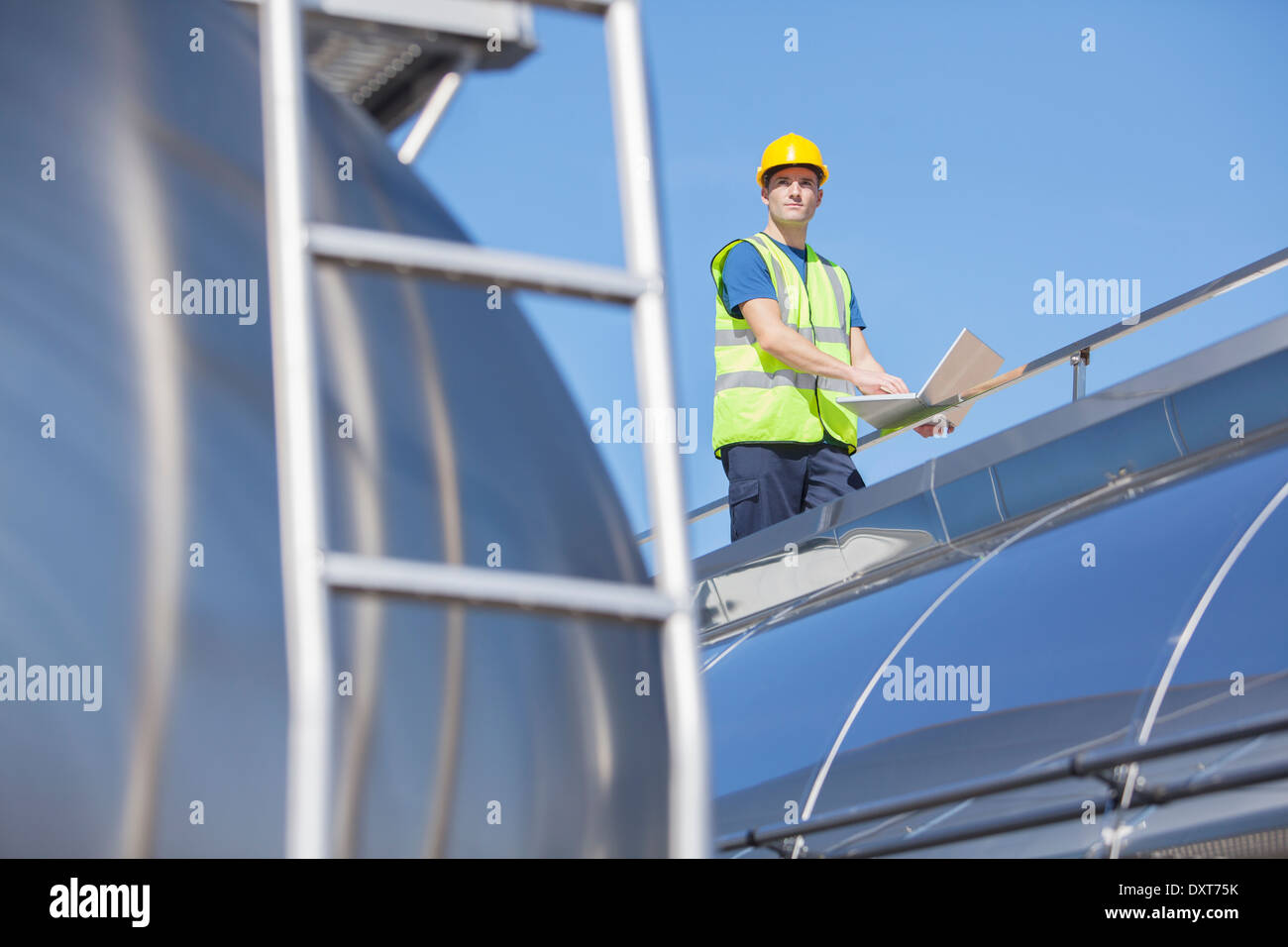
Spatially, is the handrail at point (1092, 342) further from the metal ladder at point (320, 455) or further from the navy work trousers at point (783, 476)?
the metal ladder at point (320, 455)

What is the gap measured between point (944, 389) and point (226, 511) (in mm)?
4184

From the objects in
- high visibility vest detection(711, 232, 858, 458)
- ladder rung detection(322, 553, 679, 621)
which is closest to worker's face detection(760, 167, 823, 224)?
high visibility vest detection(711, 232, 858, 458)

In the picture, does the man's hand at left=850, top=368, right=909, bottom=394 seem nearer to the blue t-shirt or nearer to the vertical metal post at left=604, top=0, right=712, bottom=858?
the blue t-shirt

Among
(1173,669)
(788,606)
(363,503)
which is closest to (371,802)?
(363,503)

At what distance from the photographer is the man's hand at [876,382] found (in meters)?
6.26

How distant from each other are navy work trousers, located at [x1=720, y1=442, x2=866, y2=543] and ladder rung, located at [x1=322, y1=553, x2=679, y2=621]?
14.7 ft

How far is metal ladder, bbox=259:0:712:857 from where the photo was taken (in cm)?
205

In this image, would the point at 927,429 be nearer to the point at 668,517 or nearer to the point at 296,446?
the point at 668,517

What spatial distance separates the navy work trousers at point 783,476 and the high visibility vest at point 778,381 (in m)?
0.08

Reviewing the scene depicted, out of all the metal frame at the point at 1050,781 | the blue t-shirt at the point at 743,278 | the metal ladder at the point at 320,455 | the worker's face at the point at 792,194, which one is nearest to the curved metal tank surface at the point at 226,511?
the metal ladder at the point at 320,455

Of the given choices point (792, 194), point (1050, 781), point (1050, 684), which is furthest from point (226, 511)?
point (792, 194)

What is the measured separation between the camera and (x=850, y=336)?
7203 millimetres

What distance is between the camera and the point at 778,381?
263 inches
